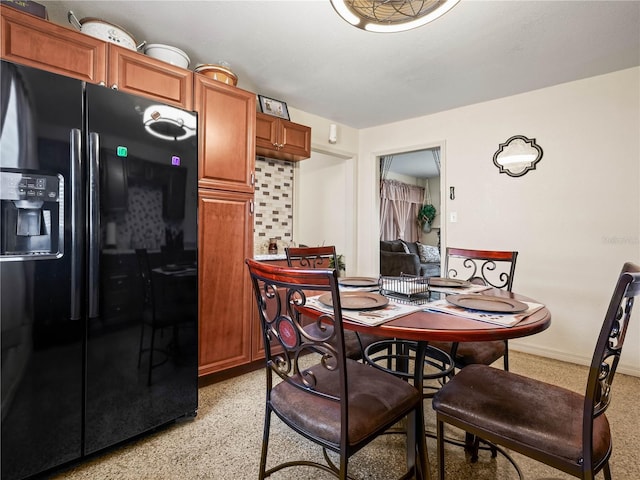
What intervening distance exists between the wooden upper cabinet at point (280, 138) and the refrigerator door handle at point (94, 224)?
57.9 inches

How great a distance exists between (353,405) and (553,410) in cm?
67

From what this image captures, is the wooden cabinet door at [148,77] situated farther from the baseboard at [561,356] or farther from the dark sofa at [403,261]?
the dark sofa at [403,261]

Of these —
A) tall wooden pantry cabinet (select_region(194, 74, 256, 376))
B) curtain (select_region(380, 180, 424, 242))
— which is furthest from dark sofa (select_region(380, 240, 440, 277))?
tall wooden pantry cabinet (select_region(194, 74, 256, 376))

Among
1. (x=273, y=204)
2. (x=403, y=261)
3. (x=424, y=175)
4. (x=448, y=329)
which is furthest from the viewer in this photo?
(x=424, y=175)

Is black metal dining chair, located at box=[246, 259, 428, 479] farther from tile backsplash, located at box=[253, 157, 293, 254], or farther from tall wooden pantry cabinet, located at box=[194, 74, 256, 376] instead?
tile backsplash, located at box=[253, 157, 293, 254]

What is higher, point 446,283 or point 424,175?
point 424,175

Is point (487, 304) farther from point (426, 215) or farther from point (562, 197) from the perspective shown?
point (426, 215)

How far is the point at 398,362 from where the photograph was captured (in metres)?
1.87

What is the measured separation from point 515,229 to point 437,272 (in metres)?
3.14

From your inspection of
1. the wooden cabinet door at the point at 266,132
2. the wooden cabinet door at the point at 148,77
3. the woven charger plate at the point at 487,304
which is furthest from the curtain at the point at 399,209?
the woven charger plate at the point at 487,304

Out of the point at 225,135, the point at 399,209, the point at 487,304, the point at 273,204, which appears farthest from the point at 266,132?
the point at 399,209

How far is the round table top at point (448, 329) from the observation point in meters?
0.97

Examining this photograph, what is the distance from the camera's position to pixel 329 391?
114 cm

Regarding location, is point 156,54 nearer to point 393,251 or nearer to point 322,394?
point 322,394
